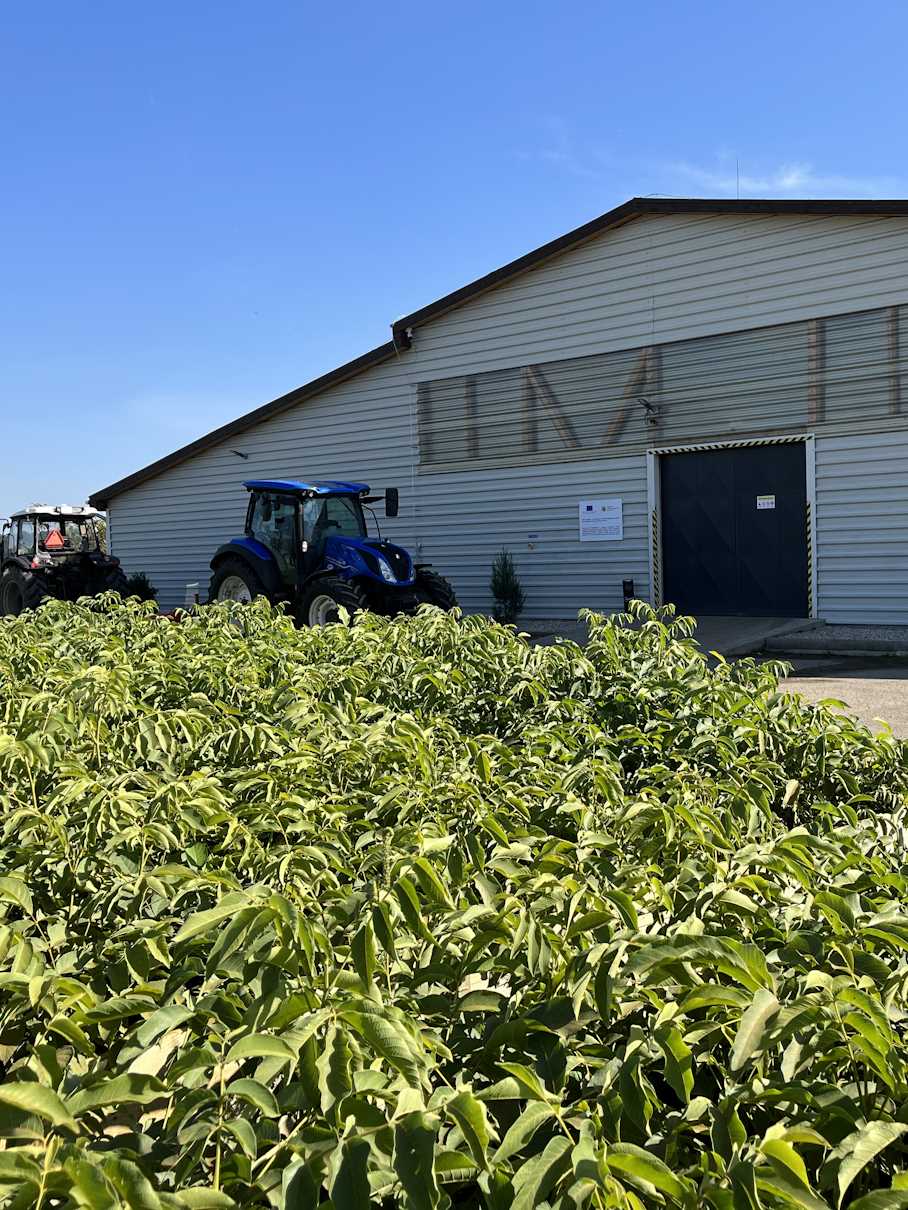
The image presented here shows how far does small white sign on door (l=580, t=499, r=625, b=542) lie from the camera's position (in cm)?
1780

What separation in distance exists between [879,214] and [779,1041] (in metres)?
15.7

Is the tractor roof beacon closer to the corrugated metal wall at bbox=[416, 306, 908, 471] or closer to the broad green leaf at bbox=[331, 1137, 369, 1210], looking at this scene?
the corrugated metal wall at bbox=[416, 306, 908, 471]

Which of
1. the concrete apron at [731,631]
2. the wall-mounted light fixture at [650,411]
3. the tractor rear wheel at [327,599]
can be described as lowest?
the concrete apron at [731,631]

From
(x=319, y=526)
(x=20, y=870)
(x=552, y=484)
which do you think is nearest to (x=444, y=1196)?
(x=20, y=870)

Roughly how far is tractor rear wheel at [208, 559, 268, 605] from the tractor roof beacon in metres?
3.16

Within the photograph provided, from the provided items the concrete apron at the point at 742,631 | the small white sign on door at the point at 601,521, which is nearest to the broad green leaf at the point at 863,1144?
the concrete apron at the point at 742,631

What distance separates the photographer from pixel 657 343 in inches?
679

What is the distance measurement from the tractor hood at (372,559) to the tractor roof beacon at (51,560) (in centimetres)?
593

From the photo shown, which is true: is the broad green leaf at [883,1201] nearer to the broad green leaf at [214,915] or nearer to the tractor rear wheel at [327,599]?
the broad green leaf at [214,915]

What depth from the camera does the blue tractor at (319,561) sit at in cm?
1480

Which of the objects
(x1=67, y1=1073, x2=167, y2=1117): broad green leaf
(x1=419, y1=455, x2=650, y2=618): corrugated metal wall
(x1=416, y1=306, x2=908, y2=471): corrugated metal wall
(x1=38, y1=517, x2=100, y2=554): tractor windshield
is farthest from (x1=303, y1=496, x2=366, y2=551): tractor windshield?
(x1=67, y1=1073, x2=167, y2=1117): broad green leaf

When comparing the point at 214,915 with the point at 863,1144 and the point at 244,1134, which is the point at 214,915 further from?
the point at 863,1144

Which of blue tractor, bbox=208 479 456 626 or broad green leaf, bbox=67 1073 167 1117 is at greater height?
blue tractor, bbox=208 479 456 626

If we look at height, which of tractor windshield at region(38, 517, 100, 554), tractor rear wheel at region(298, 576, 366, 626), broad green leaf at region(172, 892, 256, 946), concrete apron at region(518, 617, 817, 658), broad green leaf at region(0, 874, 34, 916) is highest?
tractor windshield at region(38, 517, 100, 554)
